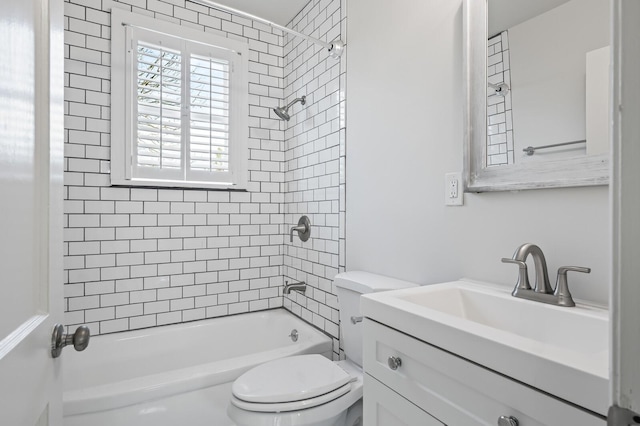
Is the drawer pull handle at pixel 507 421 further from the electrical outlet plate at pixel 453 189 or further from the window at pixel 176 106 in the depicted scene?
the window at pixel 176 106

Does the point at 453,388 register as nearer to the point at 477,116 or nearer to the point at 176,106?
the point at 477,116

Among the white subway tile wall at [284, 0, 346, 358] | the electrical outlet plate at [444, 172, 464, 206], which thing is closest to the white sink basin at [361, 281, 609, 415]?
the electrical outlet plate at [444, 172, 464, 206]

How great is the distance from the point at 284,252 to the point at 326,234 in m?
0.68

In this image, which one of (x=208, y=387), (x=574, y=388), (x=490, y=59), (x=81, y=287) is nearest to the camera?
(x=574, y=388)

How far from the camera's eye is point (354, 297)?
171cm

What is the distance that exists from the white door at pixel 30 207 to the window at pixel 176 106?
5.12ft

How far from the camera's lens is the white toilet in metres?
1.38

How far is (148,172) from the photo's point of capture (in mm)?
2355

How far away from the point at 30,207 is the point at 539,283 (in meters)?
1.29

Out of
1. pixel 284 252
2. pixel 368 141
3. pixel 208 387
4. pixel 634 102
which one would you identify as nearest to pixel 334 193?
pixel 368 141

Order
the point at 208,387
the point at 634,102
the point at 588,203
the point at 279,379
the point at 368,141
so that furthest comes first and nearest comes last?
the point at 368,141 < the point at 208,387 < the point at 279,379 < the point at 588,203 < the point at 634,102

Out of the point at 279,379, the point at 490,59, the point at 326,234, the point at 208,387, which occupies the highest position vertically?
the point at 490,59

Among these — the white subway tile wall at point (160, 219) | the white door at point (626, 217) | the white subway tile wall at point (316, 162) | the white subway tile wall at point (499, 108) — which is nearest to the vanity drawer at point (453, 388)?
the white door at point (626, 217)

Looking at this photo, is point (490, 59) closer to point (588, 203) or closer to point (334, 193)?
point (588, 203)
